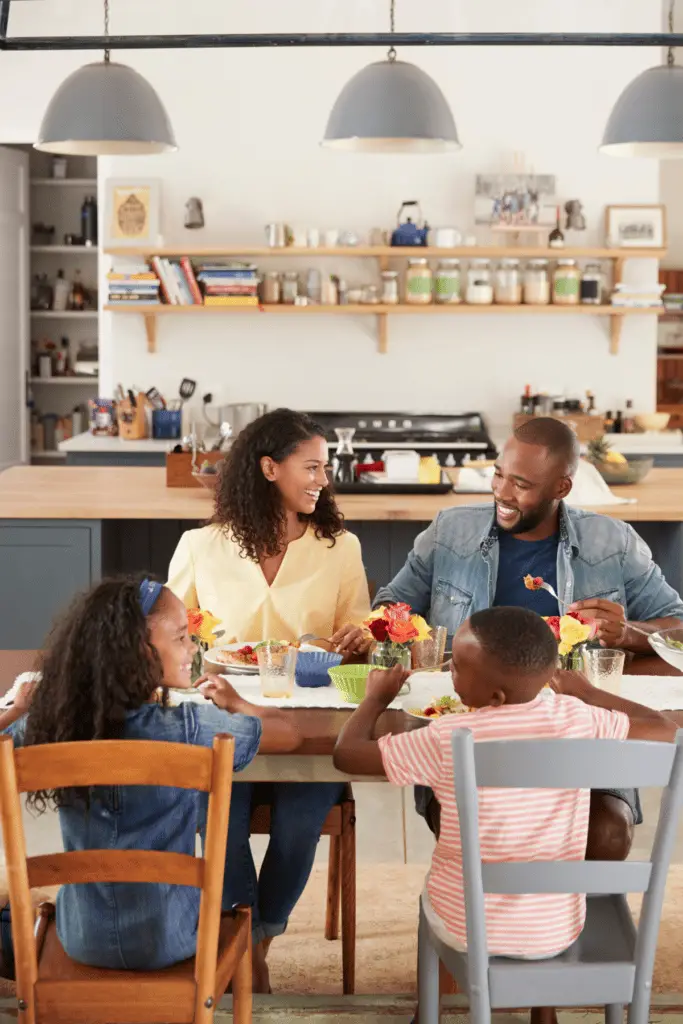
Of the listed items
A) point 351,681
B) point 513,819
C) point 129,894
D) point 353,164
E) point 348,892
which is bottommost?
point 348,892

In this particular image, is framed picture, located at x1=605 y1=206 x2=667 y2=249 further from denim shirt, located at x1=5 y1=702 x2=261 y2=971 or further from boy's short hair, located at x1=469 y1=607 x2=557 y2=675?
denim shirt, located at x1=5 y1=702 x2=261 y2=971

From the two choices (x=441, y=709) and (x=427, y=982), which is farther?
(x=441, y=709)

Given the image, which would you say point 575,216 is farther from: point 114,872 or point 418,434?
point 114,872

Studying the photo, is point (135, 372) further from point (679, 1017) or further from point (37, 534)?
point (679, 1017)

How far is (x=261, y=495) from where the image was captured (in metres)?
2.92

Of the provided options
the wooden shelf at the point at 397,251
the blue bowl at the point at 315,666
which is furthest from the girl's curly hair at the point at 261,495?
the wooden shelf at the point at 397,251

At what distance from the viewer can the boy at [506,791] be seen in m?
1.76

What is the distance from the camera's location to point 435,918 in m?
1.90

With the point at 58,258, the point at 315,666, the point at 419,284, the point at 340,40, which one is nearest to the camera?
the point at 315,666

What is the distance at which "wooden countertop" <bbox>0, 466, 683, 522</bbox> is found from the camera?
427 cm

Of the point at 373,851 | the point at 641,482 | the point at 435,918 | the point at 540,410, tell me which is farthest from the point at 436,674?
the point at 540,410

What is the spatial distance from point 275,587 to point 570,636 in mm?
835

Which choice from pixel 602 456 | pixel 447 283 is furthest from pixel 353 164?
pixel 602 456

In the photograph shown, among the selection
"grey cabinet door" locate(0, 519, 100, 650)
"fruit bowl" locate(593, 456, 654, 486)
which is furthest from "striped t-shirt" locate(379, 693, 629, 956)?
"fruit bowl" locate(593, 456, 654, 486)
